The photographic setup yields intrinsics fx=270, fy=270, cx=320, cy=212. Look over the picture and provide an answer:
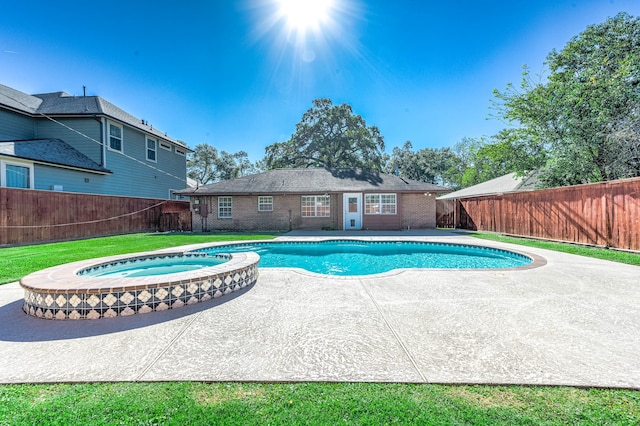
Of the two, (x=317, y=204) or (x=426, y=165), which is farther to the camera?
(x=426, y=165)

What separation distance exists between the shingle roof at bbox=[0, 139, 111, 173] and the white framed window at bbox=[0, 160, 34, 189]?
0.49m

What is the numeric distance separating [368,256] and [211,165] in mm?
37264

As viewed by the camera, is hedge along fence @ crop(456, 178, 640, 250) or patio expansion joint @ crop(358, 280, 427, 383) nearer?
patio expansion joint @ crop(358, 280, 427, 383)

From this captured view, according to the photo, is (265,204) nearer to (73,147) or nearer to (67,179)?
(67,179)

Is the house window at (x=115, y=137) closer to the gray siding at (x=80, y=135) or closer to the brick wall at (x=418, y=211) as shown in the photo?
the gray siding at (x=80, y=135)

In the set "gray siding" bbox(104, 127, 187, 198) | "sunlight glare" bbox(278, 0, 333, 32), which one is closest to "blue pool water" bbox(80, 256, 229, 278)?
"sunlight glare" bbox(278, 0, 333, 32)

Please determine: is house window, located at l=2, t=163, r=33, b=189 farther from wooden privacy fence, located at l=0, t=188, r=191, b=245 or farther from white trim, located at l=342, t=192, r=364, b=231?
white trim, located at l=342, t=192, r=364, b=231

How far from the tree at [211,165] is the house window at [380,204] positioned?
30.4m

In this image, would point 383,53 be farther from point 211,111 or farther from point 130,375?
point 130,375

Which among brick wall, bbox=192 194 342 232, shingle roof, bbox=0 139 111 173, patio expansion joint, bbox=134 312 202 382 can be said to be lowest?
patio expansion joint, bbox=134 312 202 382

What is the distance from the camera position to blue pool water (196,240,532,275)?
303 inches

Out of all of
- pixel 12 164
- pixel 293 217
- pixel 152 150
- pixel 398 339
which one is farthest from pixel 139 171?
pixel 398 339

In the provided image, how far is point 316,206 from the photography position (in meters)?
16.7

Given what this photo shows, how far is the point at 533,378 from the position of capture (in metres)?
2.13
